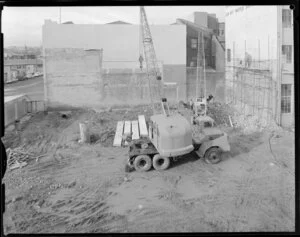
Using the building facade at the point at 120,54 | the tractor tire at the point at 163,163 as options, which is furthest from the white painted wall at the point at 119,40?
the tractor tire at the point at 163,163

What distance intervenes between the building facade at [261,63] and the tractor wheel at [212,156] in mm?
1557

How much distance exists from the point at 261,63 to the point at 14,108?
5.52 metres

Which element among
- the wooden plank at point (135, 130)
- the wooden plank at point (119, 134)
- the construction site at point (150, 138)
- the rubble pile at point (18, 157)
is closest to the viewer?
the construction site at point (150, 138)

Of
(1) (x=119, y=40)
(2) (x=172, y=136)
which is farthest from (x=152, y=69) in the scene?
(2) (x=172, y=136)

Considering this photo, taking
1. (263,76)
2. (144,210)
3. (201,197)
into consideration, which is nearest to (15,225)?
(144,210)

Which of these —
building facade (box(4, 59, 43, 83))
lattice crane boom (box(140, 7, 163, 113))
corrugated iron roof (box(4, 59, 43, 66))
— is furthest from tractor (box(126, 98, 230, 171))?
corrugated iron roof (box(4, 59, 43, 66))

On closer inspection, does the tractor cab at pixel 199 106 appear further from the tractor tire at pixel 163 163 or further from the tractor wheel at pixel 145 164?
the tractor wheel at pixel 145 164

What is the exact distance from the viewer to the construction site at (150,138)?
15.6 ft

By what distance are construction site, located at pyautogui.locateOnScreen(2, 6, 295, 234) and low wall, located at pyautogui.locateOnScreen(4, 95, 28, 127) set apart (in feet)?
0.08

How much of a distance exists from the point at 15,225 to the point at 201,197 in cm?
290

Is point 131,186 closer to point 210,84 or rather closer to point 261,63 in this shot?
point 210,84

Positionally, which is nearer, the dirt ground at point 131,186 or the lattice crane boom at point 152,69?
the dirt ground at point 131,186

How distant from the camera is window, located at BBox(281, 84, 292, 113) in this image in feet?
21.6

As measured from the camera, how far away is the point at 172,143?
18.4 ft
